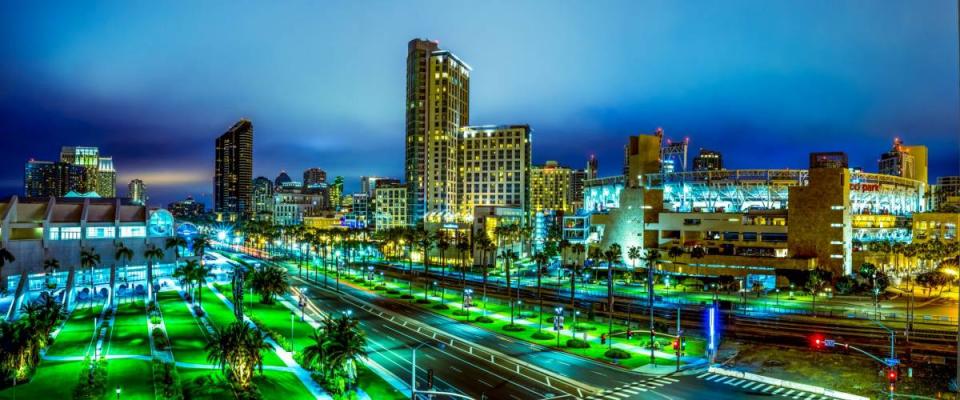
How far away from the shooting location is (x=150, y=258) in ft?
398

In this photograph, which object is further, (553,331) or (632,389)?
(553,331)

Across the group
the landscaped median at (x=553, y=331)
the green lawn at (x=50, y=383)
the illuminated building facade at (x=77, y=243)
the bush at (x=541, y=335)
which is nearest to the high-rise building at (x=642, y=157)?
the landscaped median at (x=553, y=331)

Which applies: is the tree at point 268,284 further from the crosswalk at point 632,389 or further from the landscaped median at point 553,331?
the crosswalk at point 632,389

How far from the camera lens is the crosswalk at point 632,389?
5750 cm

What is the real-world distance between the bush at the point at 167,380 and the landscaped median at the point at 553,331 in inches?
1711

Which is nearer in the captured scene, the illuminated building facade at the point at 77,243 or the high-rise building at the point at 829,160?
the illuminated building facade at the point at 77,243

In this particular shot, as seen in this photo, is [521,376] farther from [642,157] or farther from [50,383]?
[642,157]

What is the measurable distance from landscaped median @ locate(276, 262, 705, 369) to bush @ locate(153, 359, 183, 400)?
143 feet

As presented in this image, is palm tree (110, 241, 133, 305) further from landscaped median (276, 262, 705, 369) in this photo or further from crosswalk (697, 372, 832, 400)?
crosswalk (697, 372, 832, 400)

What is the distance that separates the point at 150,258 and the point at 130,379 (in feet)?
230

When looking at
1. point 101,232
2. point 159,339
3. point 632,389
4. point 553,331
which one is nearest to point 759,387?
point 632,389

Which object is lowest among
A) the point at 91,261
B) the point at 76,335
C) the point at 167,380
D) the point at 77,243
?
the point at 76,335

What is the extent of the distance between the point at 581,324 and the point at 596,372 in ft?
84.5

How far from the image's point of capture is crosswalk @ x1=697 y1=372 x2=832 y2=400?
57912mm
